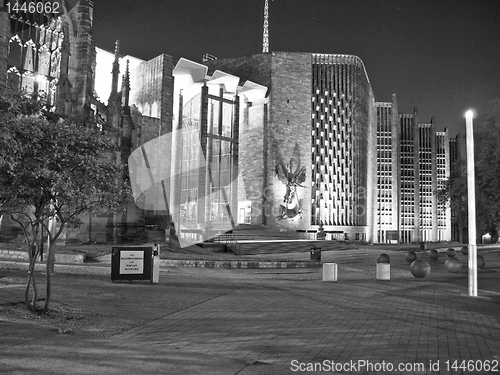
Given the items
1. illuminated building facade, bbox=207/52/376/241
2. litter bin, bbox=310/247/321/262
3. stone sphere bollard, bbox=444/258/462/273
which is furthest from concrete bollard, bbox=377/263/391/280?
illuminated building facade, bbox=207/52/376/241

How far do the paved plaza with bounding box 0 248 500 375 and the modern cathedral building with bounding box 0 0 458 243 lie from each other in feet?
→ 87.4

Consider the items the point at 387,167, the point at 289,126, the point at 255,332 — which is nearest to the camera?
the point at 255,332

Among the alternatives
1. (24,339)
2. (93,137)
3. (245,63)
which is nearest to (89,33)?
(93,137)

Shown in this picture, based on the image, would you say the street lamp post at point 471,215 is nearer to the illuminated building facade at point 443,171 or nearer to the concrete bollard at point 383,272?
the concrete bollard at point 383,272

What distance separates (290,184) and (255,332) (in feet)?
184

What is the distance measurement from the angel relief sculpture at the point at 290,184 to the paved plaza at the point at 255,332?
1877 inches

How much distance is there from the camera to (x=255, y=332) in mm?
8328

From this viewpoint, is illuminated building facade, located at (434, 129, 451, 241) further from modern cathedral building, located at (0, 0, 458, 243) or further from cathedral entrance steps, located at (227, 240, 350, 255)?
cathedral entrance steps, located at (227, 240, 350, 255)

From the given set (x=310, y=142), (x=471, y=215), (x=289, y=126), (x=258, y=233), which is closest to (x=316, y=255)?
(x=471, y=215)

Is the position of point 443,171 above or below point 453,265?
above

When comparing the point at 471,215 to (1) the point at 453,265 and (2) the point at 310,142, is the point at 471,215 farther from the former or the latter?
(2) the point at 310,142

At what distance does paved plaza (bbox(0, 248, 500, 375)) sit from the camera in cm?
609

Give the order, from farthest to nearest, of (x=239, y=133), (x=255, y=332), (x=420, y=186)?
(x=420, y=186), (x=239, y=133), (x=255, y=332)

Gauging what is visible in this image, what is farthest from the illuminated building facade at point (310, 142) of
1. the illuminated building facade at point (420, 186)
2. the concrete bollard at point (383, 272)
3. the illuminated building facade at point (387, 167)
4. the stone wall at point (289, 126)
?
the concrete bollard at point (383, 272)
